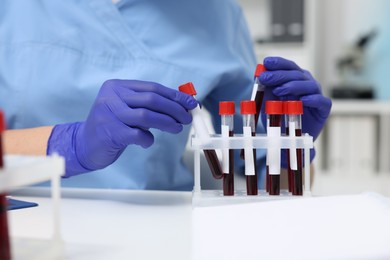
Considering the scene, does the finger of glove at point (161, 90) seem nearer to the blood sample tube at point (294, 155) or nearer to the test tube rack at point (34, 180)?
the blood sample tube at point (294, 155)

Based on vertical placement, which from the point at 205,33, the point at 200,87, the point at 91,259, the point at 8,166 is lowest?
→ the point at 91,259

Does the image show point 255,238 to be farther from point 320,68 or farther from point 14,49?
point 320,68

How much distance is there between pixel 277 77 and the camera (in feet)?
3.15

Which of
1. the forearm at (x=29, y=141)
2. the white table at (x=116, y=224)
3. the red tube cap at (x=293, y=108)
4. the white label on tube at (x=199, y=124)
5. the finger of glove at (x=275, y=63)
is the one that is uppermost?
the finger of glove at (x=275, y=63)

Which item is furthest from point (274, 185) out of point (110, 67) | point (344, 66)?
point (344, 66)

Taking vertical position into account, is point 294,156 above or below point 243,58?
below

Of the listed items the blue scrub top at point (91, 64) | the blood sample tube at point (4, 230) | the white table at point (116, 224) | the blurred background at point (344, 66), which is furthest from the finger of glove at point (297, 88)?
the blurred background at point (344, 66)

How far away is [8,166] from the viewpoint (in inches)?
18.6

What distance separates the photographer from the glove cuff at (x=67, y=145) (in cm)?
91

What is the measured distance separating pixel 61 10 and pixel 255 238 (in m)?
0.77

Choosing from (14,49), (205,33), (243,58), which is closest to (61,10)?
(14,49)

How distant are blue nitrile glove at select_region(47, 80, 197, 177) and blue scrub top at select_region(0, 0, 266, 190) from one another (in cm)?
24

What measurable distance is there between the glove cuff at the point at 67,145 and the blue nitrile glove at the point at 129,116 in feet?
0.09

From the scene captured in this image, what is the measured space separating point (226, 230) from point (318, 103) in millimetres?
468
